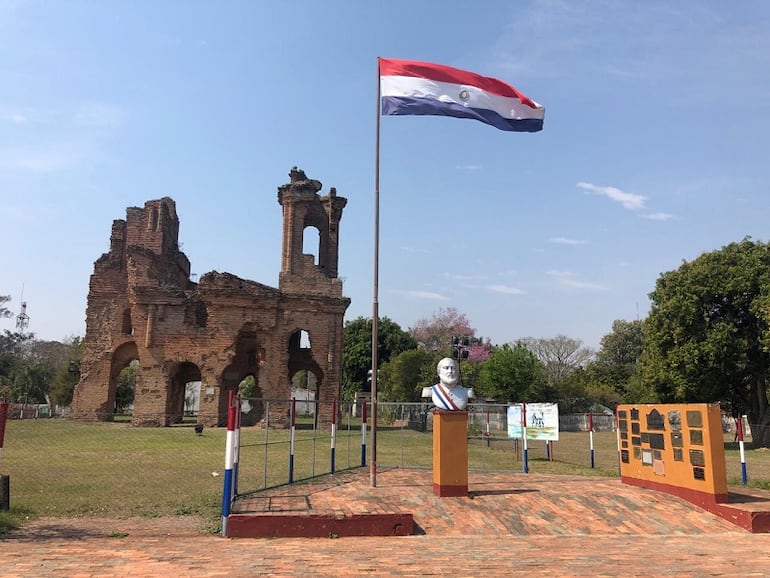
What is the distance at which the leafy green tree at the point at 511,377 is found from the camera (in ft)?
125

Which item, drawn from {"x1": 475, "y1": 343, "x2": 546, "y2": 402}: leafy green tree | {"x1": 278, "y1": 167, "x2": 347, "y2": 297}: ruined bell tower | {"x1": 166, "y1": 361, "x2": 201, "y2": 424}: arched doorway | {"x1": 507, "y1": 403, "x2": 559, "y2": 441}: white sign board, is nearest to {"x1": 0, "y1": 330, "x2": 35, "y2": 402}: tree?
{"x1": 166, "y1": 361, "x2": 201, "y2": 424}: arched doorway

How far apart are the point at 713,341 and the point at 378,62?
22.7 meters

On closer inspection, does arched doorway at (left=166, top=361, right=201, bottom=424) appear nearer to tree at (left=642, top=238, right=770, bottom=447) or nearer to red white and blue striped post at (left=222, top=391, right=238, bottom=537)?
tree at (left=642, top=238, right=770, bottom=447)

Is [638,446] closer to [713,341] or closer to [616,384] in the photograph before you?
[713,341]

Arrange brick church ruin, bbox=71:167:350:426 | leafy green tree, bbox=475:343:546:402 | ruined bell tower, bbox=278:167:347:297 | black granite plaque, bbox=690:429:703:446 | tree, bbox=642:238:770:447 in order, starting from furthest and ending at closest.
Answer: leafy green tree, bbox=475:343:546:402, ruined bell tower, bbox=278:167:347:297, brick church ruin, bbox=71:167:350:426, tree, bbox=642:238:770:447, black granite plaque, bbox=690:429:703:446

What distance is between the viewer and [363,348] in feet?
197

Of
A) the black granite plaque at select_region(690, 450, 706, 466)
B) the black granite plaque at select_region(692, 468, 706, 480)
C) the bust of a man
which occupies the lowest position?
the black granite plaque at select_region(692, 468, 706, 480)

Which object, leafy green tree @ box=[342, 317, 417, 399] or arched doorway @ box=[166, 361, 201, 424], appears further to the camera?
leafy green tree @ box=[342, 317, 417, 399]

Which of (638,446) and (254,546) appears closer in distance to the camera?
(254,546)

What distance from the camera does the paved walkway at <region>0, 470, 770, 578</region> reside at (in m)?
6.03

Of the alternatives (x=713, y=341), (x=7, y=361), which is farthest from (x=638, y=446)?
(x=7, y=361)

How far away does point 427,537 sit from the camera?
306 inches

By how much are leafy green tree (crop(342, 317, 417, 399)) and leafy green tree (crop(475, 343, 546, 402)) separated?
2142cm

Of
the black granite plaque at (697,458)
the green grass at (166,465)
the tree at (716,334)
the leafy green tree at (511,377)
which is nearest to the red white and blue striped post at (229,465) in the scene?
the green grass at (166,465)
